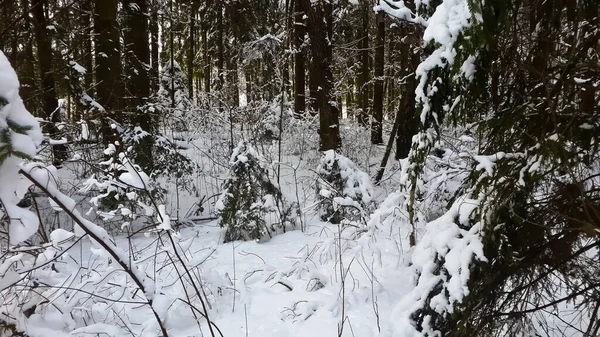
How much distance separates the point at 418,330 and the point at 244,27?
20.2ft

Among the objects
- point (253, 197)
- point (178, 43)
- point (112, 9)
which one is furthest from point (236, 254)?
Answer: point (178, 43)

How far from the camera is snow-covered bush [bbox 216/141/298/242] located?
4.89 metres

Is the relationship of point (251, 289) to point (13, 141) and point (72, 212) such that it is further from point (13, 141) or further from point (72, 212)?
point (13, 141)

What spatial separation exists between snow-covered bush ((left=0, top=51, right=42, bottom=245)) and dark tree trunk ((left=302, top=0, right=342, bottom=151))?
5.30 m

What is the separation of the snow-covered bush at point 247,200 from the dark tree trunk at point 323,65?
5.92 feet

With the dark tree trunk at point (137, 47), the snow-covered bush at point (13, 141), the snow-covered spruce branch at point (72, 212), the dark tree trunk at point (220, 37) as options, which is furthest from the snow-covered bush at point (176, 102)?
the snow-covered bush at point (13, 141)

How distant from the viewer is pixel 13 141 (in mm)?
956

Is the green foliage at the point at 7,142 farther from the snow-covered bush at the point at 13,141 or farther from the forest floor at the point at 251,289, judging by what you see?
the forest floor at the point at 251,289

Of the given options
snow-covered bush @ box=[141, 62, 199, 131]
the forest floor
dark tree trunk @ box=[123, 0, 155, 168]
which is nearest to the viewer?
the forest floor

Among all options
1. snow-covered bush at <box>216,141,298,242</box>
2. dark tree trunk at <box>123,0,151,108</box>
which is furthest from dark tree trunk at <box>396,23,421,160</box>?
dark tree trunk at <box>123,0,151,108</box>

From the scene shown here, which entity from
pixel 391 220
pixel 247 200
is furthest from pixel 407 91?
pixel 247 200

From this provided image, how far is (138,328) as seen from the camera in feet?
9.53

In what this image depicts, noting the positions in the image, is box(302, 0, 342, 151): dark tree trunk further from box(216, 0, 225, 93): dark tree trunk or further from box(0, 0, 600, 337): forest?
box(216, 0, 225, 93): dark tree trunk

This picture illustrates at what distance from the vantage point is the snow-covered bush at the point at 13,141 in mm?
953
